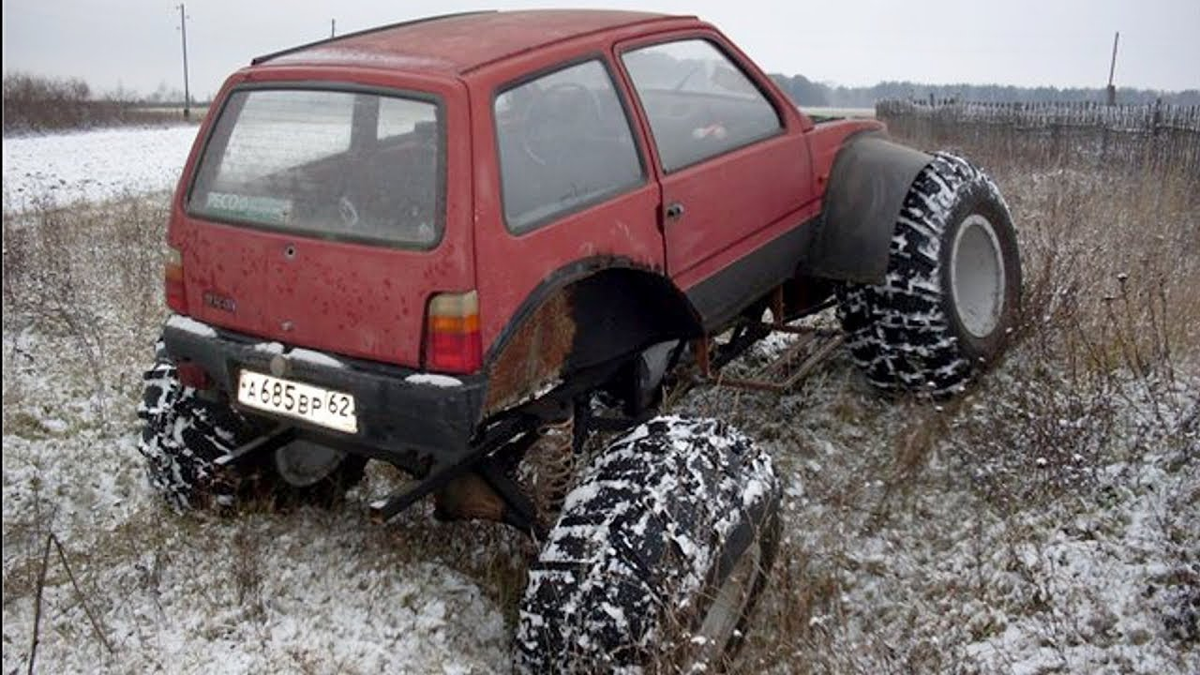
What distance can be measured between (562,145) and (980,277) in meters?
2.93

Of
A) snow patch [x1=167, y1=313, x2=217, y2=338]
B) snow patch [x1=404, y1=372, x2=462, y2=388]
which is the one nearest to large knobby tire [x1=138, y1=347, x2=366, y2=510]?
snow patch [x1=167, y1=313, x2=217, y2=338]

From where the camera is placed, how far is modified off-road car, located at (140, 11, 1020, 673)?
2891mm

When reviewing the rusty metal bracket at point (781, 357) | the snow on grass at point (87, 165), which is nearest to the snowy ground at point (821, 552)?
the rusty metal bracket at point (781, 357)

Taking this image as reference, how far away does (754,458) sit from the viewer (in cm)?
339

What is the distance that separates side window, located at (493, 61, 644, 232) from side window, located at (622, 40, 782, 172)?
0.63 ft

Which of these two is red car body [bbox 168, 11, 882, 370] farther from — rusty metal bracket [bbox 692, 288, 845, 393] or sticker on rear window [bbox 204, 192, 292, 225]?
rusty metal bracket [bbox 692, 288, 845, 393]

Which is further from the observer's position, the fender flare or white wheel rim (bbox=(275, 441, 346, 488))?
white wheel rim (bbox=(275, 441, 346, 488))

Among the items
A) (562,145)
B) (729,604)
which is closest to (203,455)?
(562,145)

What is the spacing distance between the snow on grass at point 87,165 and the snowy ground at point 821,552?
27.1 feet

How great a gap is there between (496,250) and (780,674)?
5.26ft

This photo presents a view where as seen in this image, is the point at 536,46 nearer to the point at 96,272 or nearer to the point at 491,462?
the point at 491,462

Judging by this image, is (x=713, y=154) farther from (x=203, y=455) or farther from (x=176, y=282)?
(x=203, y=455)

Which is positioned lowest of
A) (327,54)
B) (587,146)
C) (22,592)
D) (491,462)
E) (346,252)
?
(22,592)

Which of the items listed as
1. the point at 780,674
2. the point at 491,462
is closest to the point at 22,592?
the point at 491,462
